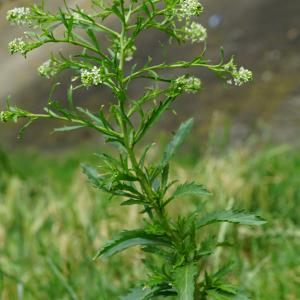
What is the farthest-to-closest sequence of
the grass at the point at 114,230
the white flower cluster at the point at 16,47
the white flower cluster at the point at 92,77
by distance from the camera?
the grass at the point at 114,230
the white flower cluster at the point at 16,47
the white flower cluster at the point at 92,77

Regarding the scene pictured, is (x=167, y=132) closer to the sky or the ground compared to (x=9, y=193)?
closer to the sky

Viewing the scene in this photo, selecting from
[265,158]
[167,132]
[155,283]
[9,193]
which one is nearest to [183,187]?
[155,283]

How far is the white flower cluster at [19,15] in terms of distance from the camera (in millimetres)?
1720

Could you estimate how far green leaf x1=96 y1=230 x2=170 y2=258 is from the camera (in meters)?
1.87

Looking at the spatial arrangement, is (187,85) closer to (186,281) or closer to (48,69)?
(48,69)

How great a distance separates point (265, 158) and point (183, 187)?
2612mm

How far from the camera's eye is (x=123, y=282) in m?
3.41

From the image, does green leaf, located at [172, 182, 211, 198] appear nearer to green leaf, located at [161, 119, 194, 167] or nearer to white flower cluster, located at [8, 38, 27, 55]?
green leaf, located at [161, 119, 194, 167]

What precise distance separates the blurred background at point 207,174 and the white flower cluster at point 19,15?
0.34m

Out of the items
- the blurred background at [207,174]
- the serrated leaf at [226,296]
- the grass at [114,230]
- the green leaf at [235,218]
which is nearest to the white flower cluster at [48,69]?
the blurred background at [207,174]

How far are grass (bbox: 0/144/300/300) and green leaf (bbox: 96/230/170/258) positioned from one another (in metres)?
1.02

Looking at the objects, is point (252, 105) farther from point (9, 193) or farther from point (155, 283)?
point (155, 283)

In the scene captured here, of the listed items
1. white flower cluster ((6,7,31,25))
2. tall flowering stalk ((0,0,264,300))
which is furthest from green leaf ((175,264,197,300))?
white flower cluster ((6,7,31,25))

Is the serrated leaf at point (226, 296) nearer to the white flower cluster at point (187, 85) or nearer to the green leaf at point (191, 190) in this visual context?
the green leaf at point (191, 190)
